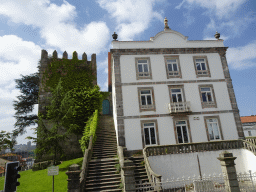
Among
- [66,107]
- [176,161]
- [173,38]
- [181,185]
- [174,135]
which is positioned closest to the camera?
[181,185]

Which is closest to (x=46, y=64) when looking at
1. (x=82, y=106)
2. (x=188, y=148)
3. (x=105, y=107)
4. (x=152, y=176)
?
(x=82, y=106)

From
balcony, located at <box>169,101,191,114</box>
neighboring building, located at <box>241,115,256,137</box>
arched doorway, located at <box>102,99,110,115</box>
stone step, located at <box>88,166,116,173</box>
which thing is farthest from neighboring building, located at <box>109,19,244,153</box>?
neighboring building, located at <box>241,115,256,137</box>

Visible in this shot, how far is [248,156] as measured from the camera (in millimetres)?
13734

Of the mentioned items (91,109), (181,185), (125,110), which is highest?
(91,109)

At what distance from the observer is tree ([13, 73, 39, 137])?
2788 cm

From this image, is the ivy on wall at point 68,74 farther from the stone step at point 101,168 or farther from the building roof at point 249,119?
the building roof at point 249,119

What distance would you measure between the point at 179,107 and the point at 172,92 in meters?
1.81

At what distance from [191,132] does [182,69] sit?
6.44 meters

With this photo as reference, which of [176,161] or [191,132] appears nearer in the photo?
[176,161]

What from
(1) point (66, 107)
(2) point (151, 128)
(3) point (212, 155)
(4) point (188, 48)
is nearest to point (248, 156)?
(3) point (212, 155)

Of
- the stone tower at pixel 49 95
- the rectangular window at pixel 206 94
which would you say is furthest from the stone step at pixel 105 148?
the rectangular window at pixel 206 94

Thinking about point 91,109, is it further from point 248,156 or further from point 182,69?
point 248,156

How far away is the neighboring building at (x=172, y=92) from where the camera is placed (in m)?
16.4

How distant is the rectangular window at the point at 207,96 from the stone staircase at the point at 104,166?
32.0ft
